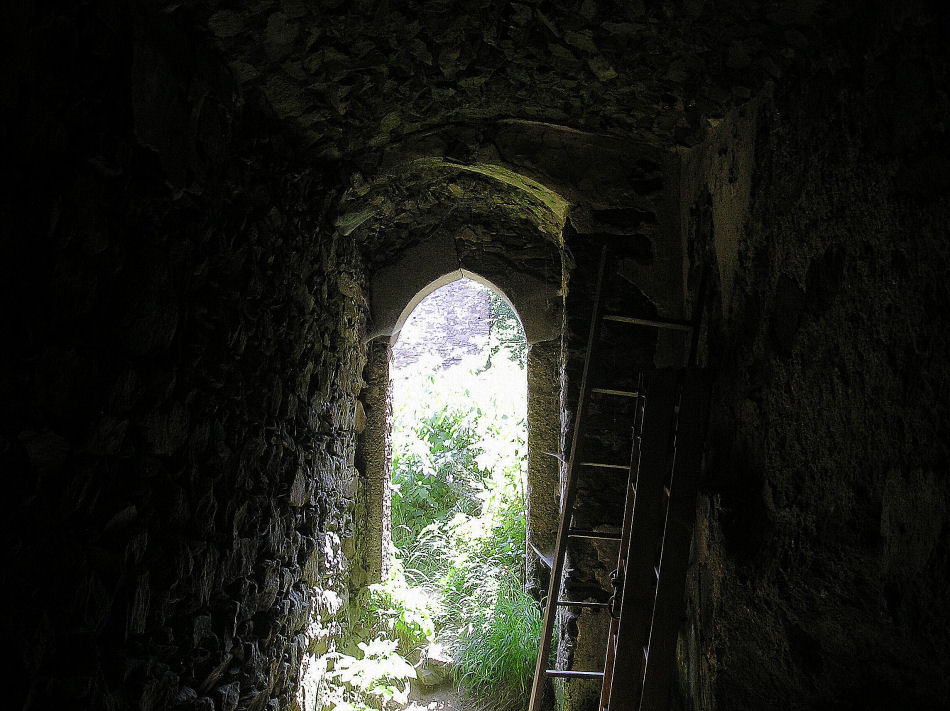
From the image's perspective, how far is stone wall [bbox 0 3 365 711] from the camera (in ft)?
3.36

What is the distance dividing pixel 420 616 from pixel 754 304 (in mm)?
2842

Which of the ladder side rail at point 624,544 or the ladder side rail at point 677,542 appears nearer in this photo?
the ladder side rail at point 677,542

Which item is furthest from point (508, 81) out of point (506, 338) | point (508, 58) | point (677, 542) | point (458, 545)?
point (506, 338)

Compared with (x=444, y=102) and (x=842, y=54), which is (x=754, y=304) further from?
(x=444, y=102)

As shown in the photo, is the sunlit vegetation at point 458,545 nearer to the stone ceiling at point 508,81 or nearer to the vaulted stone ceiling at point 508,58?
the stone ceiling at point 508,81

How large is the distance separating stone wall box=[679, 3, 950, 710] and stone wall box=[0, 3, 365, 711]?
137 cm

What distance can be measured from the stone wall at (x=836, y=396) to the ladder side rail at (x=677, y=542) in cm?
6

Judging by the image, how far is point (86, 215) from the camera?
3.75 ft

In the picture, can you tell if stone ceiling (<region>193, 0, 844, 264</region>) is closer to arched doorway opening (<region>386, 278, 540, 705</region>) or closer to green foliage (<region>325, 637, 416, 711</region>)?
arched doorway opening (<region>386, 278, 540, 705</region>)

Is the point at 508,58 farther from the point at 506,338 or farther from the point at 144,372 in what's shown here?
the point at 506,338

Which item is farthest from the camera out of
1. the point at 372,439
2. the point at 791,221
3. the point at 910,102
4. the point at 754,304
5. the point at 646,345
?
the point at 372,439

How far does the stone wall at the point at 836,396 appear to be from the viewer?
0.97m

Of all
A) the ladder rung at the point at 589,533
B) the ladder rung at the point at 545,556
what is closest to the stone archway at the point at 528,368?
the ladder rung at the point at 545,556

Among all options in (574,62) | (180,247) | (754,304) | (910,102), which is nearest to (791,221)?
(754,304)
